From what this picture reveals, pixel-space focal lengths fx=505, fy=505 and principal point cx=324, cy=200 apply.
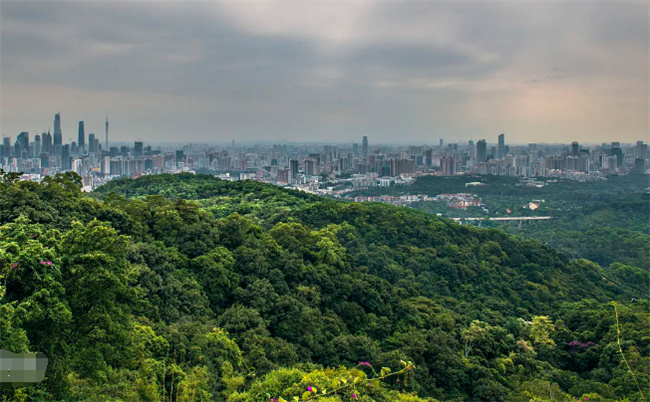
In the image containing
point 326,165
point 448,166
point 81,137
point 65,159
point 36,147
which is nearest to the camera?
point 36,147

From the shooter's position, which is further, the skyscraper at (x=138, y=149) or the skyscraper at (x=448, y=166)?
the skyscraper at (x=448, y=166)

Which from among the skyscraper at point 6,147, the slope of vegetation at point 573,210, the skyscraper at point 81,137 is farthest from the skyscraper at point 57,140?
the slope of vegetation at point 573,210

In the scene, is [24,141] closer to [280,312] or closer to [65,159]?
[65,159]

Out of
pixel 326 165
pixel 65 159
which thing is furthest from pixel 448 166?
pixel 65 159

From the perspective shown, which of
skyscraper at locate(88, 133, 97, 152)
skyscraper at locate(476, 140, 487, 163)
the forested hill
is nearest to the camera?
the forested hill

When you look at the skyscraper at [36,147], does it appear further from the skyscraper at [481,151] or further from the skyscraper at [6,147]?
the skyscraper at [481,151]

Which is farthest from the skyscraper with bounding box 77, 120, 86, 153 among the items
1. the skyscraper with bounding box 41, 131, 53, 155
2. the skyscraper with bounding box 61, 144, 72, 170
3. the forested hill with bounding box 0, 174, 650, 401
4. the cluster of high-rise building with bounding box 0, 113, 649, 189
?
the forested hill with bounding box 0, 174, 650, 401

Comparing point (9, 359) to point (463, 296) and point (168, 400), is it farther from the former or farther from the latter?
point (463, 296)

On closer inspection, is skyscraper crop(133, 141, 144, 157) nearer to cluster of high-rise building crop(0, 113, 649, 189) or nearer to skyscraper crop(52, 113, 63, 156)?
cluster of high-rise building crop(0, 113, 649, 189)
